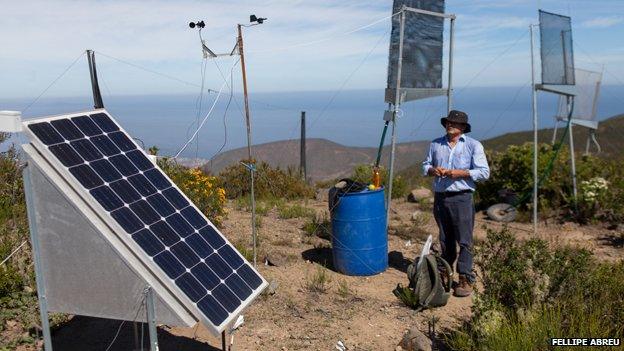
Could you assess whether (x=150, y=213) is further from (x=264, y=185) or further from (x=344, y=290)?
(x=264, y=185)

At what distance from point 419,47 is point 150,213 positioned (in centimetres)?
484

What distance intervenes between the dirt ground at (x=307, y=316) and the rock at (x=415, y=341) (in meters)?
0.15

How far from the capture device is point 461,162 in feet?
19.6

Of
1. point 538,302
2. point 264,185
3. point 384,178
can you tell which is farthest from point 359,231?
point 384,178

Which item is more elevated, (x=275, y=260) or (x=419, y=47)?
(x=419, y=47)

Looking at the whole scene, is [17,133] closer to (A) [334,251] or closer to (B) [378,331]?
(B) [378,331]

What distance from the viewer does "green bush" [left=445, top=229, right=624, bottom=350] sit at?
4246mm

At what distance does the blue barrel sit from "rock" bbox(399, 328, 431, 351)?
177 cm

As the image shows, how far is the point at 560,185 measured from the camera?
10.0 m

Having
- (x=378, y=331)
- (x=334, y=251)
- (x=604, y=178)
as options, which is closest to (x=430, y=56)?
(x=334, y=251)

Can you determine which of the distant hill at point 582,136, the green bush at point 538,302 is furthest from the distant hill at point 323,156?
the distant hill at point 582,136

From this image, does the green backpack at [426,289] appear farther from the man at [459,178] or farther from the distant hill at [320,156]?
the distant hill at [320,156]

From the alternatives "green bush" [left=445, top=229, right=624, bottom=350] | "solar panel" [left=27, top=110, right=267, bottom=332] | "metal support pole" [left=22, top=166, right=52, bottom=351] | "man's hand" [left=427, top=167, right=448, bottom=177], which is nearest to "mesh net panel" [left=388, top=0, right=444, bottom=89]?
"man's hand" [left=427, top=167, right=448, bottom=177]

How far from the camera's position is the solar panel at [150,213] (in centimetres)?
A: 342
